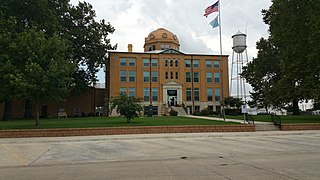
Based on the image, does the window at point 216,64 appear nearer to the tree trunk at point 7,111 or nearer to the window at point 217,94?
the window at point 217,94

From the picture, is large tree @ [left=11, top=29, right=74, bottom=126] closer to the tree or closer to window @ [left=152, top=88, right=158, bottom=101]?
the tree

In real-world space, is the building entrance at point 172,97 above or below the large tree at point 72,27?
below

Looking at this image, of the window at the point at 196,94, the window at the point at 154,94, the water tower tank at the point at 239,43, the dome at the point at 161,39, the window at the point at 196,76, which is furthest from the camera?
the dome at the point at 161,39

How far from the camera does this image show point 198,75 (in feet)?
199

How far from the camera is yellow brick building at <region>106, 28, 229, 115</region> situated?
57.3 meters

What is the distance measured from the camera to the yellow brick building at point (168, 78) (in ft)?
188

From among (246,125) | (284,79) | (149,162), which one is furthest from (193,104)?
(149,162)

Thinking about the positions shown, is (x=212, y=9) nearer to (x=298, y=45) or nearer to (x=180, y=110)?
(x=298, y=45)

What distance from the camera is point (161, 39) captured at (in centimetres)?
6694

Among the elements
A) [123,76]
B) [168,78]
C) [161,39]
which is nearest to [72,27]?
[123,76]

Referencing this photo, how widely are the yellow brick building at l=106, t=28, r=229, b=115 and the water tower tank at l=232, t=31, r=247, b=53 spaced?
11052 mm

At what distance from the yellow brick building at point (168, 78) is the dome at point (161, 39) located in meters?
7.59

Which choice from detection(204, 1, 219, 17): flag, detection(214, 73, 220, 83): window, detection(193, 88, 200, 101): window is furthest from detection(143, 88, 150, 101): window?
detection(204, 1, 219, 17): flag

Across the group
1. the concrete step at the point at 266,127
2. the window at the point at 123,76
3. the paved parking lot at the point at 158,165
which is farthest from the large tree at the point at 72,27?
the paved parking lot at the point at 158,165
